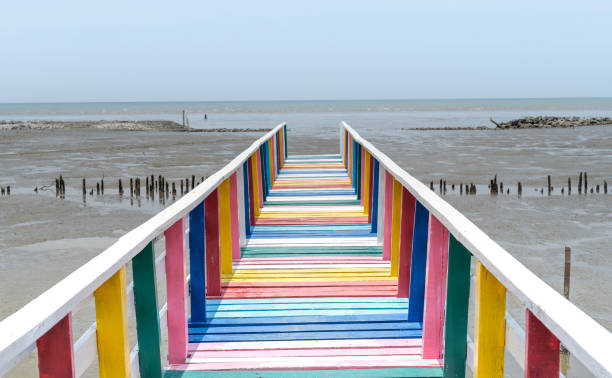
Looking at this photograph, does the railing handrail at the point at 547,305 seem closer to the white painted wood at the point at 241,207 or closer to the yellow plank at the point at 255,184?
the white painted wood at the point at 241,207

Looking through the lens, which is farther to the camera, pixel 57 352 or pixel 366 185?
pixel 366 185

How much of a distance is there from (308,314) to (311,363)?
89 cm

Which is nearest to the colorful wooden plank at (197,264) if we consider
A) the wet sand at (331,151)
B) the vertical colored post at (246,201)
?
the vertical colored post at (246,201)

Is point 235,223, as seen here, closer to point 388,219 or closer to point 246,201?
point 246,201

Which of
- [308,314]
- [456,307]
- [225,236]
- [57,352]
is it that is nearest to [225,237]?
[225,236]

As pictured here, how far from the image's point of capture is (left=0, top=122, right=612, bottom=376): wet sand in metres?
11.5

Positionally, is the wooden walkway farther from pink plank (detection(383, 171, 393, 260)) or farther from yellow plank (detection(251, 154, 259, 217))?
yellow plank (detection(251, 154, 259, 217))

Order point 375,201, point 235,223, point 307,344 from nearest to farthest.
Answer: point 307,344, point 235,223, point 375,201

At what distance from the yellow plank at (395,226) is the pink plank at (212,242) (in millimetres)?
1667

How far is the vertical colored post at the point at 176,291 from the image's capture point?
3617mm

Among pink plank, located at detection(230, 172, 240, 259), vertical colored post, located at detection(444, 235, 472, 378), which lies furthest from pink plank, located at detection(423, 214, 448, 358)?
pink plank, located at detection(230, 172, 240, 259)

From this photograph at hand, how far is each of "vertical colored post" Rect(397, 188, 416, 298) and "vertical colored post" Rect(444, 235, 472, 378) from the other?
1580mm

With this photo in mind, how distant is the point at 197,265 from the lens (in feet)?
14.4

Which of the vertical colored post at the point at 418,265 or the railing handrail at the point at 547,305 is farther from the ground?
the railing handrail at the point at 547,305
